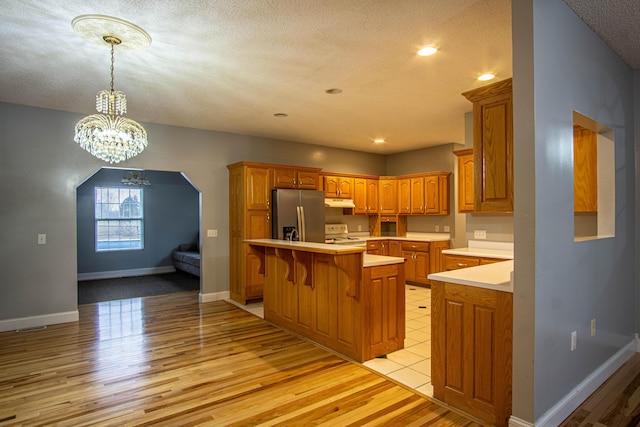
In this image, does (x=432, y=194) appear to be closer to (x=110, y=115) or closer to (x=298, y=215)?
(x=298, y=215)

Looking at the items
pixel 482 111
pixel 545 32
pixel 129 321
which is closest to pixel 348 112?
pixel 482 111

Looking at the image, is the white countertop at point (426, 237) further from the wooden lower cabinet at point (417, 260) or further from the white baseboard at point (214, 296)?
the white baseboard at point (214, 296)

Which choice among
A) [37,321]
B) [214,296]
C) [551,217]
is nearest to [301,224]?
[214,296]

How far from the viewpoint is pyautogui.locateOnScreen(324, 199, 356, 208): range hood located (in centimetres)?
684

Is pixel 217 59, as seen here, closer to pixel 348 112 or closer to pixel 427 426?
pixel 348 112

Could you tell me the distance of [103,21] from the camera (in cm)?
255

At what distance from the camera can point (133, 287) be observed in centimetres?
726

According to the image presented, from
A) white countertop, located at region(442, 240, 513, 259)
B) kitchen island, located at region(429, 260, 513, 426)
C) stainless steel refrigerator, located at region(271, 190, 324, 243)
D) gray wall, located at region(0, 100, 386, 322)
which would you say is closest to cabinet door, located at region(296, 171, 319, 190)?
stainless steel refrigerator, located at region(271, 190, 324, 243)

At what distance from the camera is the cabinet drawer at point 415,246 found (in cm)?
667

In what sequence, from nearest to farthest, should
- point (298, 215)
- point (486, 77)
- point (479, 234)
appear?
point (486, 77), point (479, 234), point (298, 215)

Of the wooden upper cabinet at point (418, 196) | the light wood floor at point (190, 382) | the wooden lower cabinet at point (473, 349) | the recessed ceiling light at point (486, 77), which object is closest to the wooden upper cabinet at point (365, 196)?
the wooden upper cabinet at point (418, 196)

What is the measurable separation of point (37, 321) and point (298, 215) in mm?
3643

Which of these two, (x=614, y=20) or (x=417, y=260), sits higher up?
(x=614, y=20)

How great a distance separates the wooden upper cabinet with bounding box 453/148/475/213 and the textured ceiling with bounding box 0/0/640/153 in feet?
1.90
